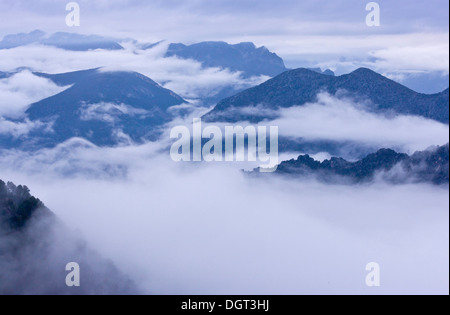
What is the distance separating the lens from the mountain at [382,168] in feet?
282

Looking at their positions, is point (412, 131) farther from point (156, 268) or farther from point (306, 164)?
point (156, 268)

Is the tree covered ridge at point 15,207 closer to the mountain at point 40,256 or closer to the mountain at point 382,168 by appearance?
the mountain at point 40,256

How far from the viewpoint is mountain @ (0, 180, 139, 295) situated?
65812 mm

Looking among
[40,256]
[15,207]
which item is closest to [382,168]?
[40,256]

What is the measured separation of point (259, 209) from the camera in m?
128

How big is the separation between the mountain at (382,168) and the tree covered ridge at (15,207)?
228ft

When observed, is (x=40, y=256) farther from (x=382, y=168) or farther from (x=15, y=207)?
(x=382, y=168)

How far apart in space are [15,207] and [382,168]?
9686cm

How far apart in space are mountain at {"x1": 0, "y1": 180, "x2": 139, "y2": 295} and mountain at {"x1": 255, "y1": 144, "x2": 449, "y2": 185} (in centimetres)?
5793

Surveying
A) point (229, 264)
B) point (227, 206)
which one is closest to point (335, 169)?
point (227, 206)

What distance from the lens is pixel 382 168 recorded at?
124m

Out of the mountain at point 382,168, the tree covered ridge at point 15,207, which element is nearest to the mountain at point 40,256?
the tree covered ridge at point 15,207

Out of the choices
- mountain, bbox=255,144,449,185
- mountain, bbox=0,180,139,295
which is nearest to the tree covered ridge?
mountain, bbox=0,180,139,295
